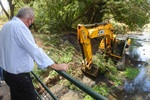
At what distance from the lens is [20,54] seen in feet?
7.83

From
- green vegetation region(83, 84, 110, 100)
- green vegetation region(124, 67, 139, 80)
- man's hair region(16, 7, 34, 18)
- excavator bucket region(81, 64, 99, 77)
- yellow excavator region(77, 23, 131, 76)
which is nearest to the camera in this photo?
man's hair region(16, 7, 34, 18)

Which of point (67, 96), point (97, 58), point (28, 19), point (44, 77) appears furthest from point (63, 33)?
point (28, 19)

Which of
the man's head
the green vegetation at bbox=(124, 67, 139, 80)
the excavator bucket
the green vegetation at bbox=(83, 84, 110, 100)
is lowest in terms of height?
the green vegetation at bbox=(124, 67, 139, 80)

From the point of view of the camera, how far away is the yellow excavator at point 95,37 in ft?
25.6

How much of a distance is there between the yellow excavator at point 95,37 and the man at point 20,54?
5.26 m

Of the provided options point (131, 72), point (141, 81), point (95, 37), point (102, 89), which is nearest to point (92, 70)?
point (102, 89)

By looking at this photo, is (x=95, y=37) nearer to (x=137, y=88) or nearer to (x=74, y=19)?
(x=137, y=88)

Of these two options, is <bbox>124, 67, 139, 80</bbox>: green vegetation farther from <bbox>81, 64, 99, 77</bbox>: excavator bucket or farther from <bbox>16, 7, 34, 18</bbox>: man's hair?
<bbox>16, 7, 34, 18</bbox>: man's hair

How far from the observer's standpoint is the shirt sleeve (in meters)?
2.18

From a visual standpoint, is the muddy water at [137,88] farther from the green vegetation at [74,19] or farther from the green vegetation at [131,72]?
the green vegetation at [74,19]

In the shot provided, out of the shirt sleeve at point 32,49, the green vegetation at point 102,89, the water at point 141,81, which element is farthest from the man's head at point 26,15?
the water at point 141,81

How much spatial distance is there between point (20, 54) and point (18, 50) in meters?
0.05

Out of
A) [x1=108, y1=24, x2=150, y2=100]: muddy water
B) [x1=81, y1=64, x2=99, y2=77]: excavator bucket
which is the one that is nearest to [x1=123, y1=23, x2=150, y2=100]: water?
[x1=108, y1=24, x2=150, y2=100]: muddy water

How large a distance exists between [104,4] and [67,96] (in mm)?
7098
